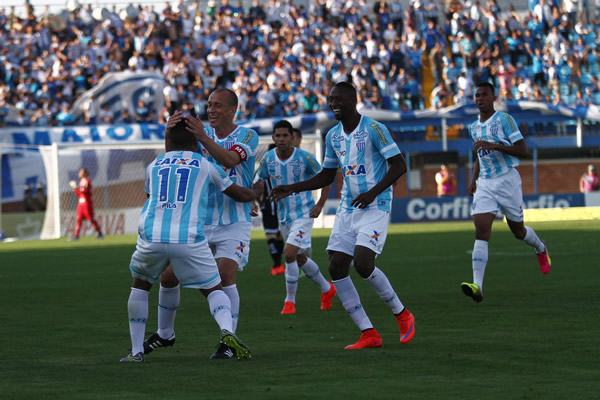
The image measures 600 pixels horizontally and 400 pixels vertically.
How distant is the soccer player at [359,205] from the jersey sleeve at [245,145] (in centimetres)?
39

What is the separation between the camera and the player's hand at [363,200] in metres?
7.81

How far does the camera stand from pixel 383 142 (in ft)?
26.3

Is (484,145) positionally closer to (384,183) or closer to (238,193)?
(384,183)

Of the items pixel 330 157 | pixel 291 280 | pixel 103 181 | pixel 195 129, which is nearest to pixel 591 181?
pixel 103 181

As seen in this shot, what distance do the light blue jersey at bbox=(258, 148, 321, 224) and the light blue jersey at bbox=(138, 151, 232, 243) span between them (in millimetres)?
4803

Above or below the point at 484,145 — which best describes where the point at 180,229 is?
below

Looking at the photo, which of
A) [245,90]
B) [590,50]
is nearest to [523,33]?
[590,50]

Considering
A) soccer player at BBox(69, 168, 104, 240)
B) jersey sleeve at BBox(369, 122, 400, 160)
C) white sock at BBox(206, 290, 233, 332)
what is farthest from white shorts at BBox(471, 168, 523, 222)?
soccer player at BBox(69, 168, 104, 240)

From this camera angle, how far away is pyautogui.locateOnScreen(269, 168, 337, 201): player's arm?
322 inches

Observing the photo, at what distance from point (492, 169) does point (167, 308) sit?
526 cm

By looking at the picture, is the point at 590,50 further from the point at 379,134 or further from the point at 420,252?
the point at 379,134

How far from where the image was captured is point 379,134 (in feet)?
26.4

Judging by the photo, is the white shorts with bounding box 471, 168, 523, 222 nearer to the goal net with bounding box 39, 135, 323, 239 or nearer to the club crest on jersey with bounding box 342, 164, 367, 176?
the club crest on jersey with bounding box 342, 164, 367, 176

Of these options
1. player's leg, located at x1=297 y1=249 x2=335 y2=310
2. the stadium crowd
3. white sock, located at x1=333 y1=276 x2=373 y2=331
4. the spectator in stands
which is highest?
the stadium crowd
